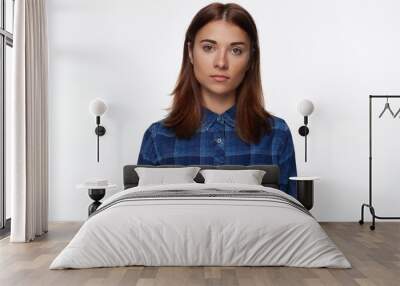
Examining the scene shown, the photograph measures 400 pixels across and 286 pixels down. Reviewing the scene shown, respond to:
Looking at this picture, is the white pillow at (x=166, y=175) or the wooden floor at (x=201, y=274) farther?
the white pillow at (x=166, y=175)

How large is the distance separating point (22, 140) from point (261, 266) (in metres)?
2.77

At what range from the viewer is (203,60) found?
6.93 metres

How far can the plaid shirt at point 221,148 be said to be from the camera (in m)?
6.89

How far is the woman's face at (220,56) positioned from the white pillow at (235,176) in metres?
1.02

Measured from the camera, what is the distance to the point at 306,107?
6.93 metres

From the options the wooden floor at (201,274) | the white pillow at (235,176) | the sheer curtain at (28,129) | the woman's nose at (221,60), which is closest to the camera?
the wooden floor at (201,274)

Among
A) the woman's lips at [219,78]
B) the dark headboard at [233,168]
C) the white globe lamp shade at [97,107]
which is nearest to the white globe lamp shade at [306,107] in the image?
the dark headboard at [233,168]

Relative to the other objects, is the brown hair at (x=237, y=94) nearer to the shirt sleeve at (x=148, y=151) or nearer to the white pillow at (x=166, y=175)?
the shirt sleeve at (x=148, y=151)

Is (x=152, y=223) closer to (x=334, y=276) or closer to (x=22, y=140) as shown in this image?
(x=334, y=276)

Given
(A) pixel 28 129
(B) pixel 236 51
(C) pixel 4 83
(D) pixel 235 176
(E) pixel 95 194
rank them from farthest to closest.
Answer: (B) pixel 236 51
(E) pixel 95 194
(C) pixel 4 83
(D) pixel 235 176
(A) pixel 28 129

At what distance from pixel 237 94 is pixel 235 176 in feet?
3.58

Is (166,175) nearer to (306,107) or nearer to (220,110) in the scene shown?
(220,110)

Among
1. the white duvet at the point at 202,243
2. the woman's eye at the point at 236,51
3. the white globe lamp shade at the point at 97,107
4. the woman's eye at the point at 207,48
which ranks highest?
the woman's eye at the point at 207,48

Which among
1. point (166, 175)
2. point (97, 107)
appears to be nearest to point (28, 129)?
point (97, 107)
